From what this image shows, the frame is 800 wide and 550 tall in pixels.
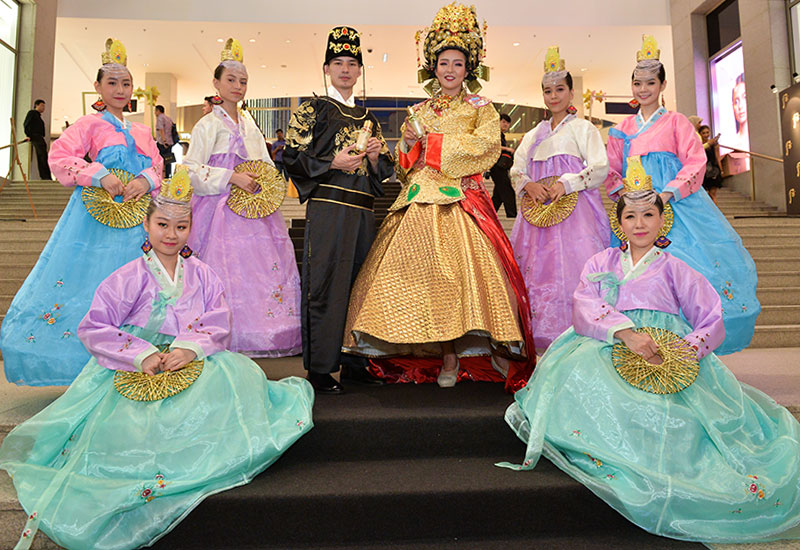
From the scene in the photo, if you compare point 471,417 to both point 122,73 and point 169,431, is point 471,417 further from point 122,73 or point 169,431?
point 122,73

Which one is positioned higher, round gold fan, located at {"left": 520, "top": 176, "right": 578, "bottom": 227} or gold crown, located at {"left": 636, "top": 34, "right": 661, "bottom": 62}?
gold crown, located at {"left": 636, "top": 34, "right": 661, "bottom": 62}

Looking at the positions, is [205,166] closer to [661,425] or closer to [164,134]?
[661,425]

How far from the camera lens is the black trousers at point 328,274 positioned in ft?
8.90

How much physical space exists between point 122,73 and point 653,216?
2.51 metres

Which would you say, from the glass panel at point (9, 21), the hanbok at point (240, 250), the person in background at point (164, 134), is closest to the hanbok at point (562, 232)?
the hanbok at point (240, 250)

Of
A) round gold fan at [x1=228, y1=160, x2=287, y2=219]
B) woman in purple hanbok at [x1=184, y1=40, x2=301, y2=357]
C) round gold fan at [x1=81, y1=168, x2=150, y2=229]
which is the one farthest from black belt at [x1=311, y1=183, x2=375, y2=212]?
round gold fan at [x1=81, y1=168, x2=150, y2=229]

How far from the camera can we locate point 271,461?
2.12 meters

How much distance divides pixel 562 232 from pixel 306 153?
1.35m

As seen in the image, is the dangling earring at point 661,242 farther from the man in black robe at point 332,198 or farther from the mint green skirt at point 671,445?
the man in black robe at point 332,198

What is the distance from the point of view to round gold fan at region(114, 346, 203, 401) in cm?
207

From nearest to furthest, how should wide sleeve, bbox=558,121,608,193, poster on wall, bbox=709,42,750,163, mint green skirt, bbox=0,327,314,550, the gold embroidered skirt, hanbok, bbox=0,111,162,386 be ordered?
mint green skirt, bbox=0,327,314,550 < the gold embroidered skirt < hanbok, bbox=0,111,162,386 < wide sleeve, bbox=558,121,608,193 < poster on wall, bbox=709,42,750,163

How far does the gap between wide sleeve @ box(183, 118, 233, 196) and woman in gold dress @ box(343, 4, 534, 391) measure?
→ 2.70 feet

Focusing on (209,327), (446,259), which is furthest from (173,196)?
(446,259)

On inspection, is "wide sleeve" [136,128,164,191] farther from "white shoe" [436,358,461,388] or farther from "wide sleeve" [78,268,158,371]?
"white shoe" [436,358,461,388]
